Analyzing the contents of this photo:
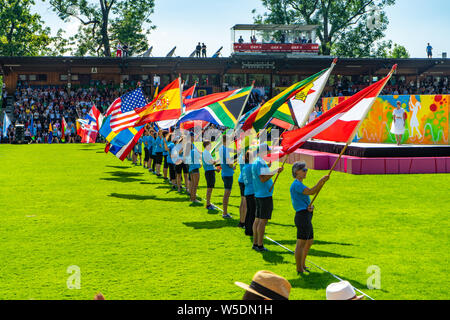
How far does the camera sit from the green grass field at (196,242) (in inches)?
265

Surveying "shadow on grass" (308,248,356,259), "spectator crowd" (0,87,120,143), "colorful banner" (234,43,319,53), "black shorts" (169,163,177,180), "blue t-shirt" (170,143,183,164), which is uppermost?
"colorful banner" (234,43,319,53)

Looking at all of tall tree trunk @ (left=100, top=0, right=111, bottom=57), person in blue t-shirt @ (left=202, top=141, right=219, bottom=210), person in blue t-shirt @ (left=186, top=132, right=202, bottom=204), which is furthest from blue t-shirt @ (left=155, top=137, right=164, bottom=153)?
tall tree trunk @ (left=100, top=0, right=111, bottom=57)

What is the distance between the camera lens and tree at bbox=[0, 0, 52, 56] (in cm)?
6406

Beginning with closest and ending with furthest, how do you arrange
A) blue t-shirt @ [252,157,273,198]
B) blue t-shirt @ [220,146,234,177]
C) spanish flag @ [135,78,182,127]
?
blue t-shirt @ [252,157,273,198] < blue t-shirt @ [220,146,234,177] < spanish flag @ [135,78,182,127]

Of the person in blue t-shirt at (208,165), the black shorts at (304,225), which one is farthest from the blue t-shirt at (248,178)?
the person in blue t-shirt at (208,165)

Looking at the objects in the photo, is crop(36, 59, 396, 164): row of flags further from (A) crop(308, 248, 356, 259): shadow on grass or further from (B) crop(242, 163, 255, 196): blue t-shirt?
(A) crop(308, 248, 356, 259): shadow on grass

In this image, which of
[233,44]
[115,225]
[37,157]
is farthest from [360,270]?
[233,44]

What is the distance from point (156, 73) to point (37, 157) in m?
24.0

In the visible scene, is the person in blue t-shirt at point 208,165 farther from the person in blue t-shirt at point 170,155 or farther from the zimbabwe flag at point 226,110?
the person in blue t-shirt at point 170,155

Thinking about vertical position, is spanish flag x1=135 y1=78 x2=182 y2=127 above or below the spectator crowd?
below

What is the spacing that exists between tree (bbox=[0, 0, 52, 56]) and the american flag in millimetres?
51457

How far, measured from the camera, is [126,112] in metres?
18.5

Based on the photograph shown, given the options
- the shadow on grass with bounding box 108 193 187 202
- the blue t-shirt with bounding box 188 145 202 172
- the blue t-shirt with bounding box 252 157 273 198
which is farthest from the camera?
the shadow on grass with bounding box 108 193 187 202

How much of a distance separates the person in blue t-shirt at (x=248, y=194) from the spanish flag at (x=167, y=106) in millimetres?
5228
